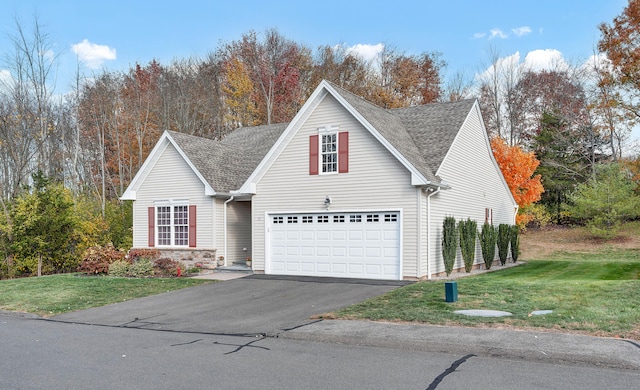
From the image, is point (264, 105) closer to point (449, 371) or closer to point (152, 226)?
point (152, 226)

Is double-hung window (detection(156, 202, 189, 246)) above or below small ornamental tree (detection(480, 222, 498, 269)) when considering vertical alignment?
above

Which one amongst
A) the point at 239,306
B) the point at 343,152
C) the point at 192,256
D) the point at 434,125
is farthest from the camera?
the point at 192,256

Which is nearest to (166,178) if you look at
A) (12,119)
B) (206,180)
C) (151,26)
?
(206,180)

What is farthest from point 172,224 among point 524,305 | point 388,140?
point 524,305

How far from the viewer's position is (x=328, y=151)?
19234 millimetres

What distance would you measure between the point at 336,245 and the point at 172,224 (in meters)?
7.86

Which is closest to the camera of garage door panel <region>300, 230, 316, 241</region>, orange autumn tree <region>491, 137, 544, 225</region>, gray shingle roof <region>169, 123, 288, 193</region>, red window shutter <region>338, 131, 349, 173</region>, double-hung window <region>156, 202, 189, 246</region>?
red window shutter <region>338, 131, 349, 173</region>

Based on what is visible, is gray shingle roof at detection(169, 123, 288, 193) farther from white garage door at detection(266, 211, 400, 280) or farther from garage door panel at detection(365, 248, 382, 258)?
garage door panel at detection(365, 248, 382, 258)

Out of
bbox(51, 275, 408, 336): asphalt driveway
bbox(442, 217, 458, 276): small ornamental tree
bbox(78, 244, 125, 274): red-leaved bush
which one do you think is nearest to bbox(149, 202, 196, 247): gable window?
bbox(78, 244, 125, 274): red-leaved bush

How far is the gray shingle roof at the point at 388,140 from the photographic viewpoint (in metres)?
18.7

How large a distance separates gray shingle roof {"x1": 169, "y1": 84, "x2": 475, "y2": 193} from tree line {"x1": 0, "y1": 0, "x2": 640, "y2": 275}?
952cm

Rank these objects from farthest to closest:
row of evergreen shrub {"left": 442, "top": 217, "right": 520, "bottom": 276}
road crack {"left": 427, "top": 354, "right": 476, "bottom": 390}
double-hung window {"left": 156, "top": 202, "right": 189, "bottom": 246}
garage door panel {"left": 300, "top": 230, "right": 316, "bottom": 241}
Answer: double-hung window {"left": 156, "top": 202, "right": 189, "bottom": 246} → garage door panel {"left": 300, "top": 230, "right": 316, "bottom": 241} → row of evergreen shrub {"left": 442, "top": 217, "right": 520, "bottom": 276} → road crack {"left": 427, "top": 354, "right": 476, "bottom": 390}

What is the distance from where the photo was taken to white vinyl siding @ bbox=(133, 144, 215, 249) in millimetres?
21734

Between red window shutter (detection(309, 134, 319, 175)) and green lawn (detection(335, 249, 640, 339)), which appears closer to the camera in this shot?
green lawn (detection(335, 249, 640, 339))
